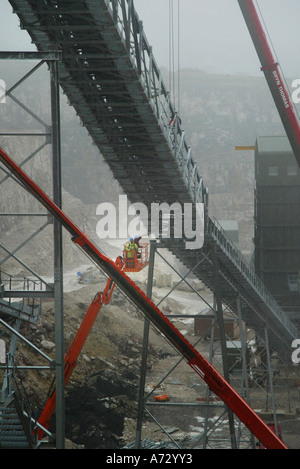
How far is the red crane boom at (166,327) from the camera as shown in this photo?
9.55 m

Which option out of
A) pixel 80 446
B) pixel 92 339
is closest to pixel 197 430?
pixel 80 446

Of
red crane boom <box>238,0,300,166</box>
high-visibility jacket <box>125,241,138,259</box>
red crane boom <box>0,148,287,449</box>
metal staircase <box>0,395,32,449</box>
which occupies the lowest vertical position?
metal staircase <box>0,395,32,449</box>

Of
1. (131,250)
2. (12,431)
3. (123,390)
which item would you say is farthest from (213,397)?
(12,431)

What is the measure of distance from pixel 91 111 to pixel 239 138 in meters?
73.5

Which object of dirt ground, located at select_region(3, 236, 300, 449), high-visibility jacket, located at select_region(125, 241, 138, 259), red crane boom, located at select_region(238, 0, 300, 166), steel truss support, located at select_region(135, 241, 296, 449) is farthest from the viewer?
high-visibility jacket, located at select_region(125, 241, 138, 259)

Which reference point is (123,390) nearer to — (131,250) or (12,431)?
(131,250)

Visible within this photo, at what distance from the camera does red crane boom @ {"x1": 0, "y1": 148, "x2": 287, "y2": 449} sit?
9.55 meters

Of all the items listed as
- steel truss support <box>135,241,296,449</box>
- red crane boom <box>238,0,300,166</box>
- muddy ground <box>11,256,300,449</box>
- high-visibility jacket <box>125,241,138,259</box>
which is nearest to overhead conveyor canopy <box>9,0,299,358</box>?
steel truss support <box>135,241,296,449</box>

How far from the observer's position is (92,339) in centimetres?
2791

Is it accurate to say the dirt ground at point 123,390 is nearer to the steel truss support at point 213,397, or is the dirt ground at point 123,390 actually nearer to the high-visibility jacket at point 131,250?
the steel truss support at point 213,397

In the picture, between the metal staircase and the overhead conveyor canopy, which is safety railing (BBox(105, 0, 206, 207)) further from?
the metal staircase

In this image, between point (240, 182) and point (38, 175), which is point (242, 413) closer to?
point (38, 175)

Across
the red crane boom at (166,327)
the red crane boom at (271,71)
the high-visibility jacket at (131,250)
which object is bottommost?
the red crane boom at (166,327)

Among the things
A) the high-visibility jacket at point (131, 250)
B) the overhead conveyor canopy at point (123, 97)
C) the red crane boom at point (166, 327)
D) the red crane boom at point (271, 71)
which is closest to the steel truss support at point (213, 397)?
the overhead conveyor canopy at point (123, 97)
